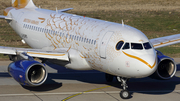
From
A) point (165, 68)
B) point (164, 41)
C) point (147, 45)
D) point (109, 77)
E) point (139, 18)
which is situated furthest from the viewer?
point (139, 18)

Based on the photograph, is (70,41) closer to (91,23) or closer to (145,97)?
(91,23)

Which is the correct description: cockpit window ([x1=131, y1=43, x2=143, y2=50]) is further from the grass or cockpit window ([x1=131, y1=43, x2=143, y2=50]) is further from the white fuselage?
the grass

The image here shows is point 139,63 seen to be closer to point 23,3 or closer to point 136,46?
point 136,46

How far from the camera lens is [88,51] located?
1912cm

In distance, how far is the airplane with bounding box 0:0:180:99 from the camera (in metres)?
16.5

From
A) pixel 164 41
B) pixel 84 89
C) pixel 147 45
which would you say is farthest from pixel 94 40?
pixel 164 41

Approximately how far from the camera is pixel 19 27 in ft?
92.6

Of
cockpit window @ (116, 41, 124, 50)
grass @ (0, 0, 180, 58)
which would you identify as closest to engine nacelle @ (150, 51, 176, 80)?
cockpit window @ (116, 41, 124, 50)

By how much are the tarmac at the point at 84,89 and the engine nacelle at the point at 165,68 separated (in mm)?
1045

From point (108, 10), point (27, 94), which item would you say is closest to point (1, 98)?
point (27, 94)

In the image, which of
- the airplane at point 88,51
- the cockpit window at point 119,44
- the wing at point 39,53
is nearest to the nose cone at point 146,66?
the airplane at point 88,51

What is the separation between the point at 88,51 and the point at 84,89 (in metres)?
2.80

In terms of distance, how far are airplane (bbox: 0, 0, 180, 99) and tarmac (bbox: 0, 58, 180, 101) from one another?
99 centimetres

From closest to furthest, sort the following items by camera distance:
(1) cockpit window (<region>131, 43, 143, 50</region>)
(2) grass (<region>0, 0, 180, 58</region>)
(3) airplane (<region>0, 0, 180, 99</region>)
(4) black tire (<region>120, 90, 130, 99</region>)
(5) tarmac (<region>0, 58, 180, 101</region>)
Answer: (3) airplane (<region>0, 0, 180, 99</region>) < (1) cockpit window (<region>131, 43, 143, 50</region>) < (4) black tire (<region>120, 90, 130, 99</region>) < (5) tarmac (<region>0, 58, 180, 101</region>) < (2) grass (<region>0, 0, 180, 58</region>)
